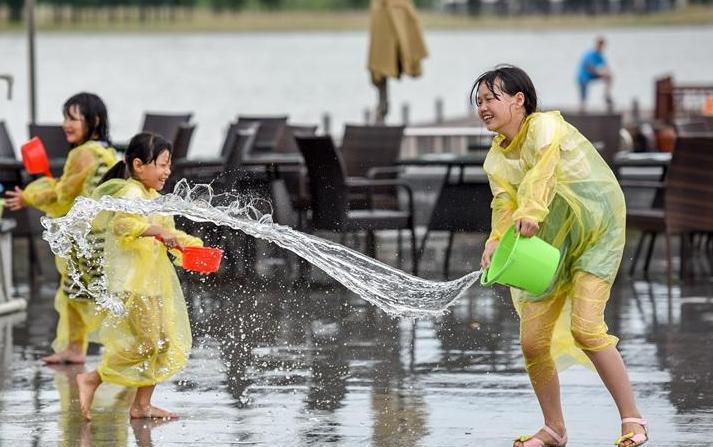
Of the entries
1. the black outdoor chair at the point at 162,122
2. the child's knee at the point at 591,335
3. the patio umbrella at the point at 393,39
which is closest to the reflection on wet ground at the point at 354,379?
the child's knee at the point at 591,335

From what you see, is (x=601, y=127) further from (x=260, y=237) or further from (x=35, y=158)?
(x=260, y=237)

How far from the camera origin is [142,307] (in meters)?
7.87

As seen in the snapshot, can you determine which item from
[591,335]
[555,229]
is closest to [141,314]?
[555,229]

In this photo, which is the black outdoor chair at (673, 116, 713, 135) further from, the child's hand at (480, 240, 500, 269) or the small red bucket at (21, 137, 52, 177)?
the child's hand at (480, 240, 500, 269)

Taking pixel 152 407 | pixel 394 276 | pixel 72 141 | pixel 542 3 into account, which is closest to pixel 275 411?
pixel 152 407

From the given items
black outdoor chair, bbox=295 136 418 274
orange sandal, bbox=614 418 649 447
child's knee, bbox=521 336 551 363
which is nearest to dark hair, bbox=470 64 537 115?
child's knee, bbox=521 336 551 363

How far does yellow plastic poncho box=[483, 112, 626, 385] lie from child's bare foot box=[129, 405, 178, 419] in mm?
1647

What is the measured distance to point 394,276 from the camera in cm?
904

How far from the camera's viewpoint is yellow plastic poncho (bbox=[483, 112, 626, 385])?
6.94 metres

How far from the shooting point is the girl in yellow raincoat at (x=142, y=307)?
25.8 feet

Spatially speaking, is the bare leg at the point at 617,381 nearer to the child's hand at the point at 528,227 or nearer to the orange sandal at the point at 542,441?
the orange sandal at the point at 542,441

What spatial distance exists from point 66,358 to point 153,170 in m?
1.74

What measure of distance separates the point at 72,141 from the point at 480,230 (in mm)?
4301

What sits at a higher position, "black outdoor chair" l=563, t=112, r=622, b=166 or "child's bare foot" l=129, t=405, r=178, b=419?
"black outdoor chair" l=563, t=112, r=622, b=166
